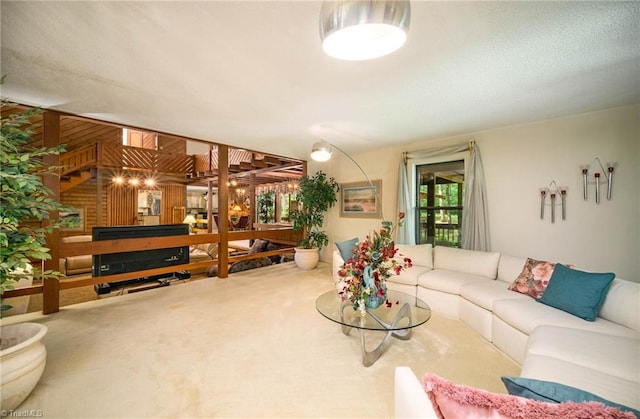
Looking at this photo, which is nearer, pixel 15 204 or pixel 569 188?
pixel 15 204

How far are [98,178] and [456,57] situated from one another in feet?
29.7

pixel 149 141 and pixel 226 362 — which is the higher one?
pixel 149 141

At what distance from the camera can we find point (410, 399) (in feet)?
2.72

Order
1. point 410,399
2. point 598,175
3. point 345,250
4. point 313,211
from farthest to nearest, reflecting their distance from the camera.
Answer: point 313,211 < point 345,250 < point 598,175 < point 410,399

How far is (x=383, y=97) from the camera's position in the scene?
2.71 metres

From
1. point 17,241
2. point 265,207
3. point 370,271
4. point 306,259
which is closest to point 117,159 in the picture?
point 306,259

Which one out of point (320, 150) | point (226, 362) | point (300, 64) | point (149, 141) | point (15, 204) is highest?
point (149, 141)

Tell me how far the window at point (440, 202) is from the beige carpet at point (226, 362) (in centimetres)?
189

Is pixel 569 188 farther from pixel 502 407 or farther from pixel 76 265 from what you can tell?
pixel 76 265

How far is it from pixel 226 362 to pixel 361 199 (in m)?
4.08

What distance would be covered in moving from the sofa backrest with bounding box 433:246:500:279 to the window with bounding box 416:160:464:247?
31.0 inches

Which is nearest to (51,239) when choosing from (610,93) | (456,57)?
(456,57)

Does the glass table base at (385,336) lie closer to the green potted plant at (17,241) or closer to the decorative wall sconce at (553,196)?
the green potted plant at (17,241)

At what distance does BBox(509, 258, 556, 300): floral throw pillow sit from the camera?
98.2 inches
